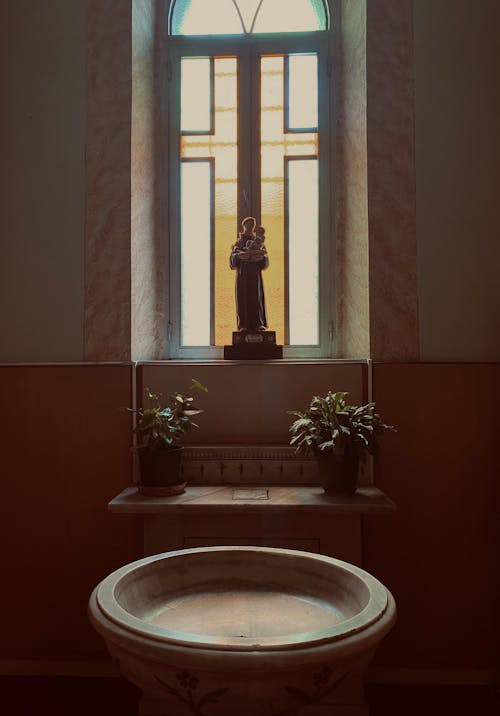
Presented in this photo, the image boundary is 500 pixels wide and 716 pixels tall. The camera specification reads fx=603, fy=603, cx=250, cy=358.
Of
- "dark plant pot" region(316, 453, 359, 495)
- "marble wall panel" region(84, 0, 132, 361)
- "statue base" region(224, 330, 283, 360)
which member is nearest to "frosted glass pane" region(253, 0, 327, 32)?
"marble wall panel" region(84, 0, 132, 361)

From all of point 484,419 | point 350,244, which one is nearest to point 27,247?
point 350,244

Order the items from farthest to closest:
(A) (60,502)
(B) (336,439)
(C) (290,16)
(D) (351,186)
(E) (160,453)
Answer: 1. (C) (290,16)
2. (D) (351,186)
3. (A) (60,502)
4. (E) (160,453)
5. (B) (336,439)

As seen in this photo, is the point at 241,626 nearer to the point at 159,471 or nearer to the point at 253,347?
the point at 159,471

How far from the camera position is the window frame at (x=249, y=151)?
3.61 metres

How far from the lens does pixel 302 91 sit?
146 inches

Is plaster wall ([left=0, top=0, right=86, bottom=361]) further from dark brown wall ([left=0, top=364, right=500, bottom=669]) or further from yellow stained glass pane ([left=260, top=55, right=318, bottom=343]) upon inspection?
yellow stained glass pane ([left=260, top=55, right=318, bottom=343])

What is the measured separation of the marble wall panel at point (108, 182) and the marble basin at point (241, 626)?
4.92 feet

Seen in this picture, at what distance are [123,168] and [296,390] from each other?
148 cm

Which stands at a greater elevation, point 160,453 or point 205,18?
point 205,18

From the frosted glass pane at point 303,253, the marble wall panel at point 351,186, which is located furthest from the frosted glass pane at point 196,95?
the marble wall panel at point 351,186

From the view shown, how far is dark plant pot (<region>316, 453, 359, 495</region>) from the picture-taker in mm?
2678

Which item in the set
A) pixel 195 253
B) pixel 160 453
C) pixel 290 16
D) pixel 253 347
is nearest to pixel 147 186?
pixel 195 253

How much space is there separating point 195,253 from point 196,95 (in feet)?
3.25

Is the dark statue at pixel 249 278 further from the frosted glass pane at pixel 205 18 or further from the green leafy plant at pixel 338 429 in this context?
the frosted glass pane at pixel 205 18
